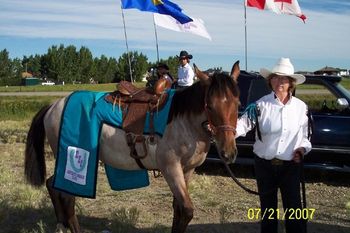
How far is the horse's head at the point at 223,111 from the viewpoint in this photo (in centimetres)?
363

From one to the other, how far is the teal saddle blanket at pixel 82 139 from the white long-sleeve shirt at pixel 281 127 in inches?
39.5

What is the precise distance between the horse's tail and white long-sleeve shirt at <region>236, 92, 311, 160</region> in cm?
248

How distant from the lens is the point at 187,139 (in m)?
4.14

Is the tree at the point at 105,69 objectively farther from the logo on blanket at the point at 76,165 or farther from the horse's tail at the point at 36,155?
the logo on blanket at the point at 76,165

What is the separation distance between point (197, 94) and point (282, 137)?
82 centimetres

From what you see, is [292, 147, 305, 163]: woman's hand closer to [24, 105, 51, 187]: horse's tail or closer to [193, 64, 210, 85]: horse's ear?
[193, 64, 210, 85]: horse's ear

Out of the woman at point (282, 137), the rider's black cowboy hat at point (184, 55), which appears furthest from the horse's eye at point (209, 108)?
the rider's black cowboy hat at point (184, 55)

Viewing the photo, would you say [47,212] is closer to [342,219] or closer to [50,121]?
[50,121]

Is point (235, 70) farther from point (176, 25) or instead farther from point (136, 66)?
point (136, 66)

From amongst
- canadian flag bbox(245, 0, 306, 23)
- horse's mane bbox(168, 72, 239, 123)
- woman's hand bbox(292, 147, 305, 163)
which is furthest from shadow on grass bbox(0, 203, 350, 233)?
canadian flag bbox(245, 0, 306, 23)

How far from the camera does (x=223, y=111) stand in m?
Result: 3.73


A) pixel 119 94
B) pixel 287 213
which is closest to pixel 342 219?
pixel 287 213

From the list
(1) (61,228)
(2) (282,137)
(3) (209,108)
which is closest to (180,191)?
(3) (209,108)

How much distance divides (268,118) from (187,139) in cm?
73
